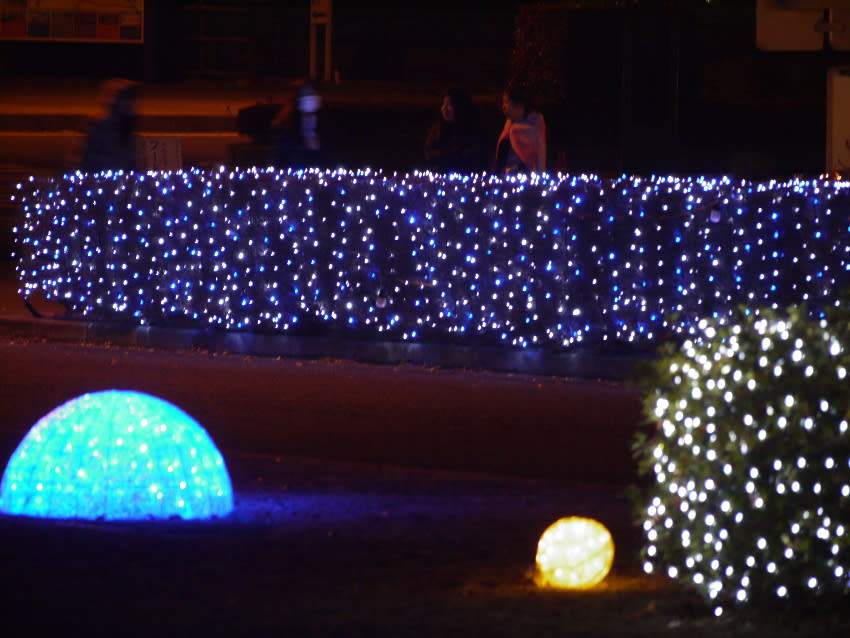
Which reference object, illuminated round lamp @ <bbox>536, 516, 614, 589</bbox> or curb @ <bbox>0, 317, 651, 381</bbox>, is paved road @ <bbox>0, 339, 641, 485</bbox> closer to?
curb @ <bbox>0, 317, 651, 381</bbox>

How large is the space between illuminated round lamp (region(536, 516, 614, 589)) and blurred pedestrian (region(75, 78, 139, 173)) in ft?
29.8

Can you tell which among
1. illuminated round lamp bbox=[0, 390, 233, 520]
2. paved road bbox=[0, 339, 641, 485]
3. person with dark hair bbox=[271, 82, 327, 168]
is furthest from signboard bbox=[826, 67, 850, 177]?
illuminated round lamp bbox=[0, 390, 233, 520]

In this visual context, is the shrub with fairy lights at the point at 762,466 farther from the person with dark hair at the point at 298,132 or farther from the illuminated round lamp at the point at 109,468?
the person with dark hair at the point at 298,132

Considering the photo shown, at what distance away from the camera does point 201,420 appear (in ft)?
33.9

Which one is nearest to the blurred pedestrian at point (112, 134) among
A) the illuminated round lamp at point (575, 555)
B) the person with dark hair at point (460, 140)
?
the person with dark hair at point (460, 140)

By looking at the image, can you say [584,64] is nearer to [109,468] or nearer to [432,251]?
[432,251]

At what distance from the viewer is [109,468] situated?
725cm

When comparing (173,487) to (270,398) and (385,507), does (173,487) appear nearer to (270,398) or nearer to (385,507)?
(385,507)

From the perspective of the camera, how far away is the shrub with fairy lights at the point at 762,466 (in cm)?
543

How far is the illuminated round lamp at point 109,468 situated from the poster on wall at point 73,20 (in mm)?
32103

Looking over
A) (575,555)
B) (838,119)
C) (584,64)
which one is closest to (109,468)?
(575,555)

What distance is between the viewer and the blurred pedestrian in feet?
47.3

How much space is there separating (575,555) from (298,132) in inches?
339

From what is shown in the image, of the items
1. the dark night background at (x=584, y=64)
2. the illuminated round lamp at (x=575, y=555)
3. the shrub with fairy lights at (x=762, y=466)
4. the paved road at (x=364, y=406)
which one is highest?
the dark night background at (x=584, y=64)
